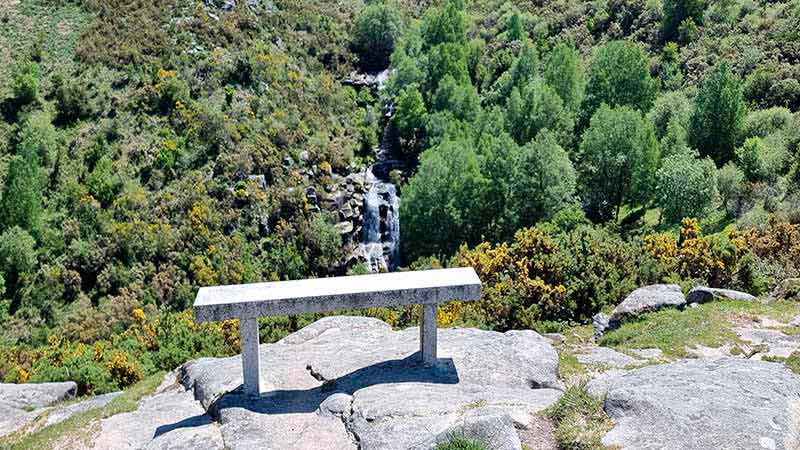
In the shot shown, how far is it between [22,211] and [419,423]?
110 ft

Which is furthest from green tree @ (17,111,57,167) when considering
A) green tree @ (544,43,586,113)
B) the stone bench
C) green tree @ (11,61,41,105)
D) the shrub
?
the shrub

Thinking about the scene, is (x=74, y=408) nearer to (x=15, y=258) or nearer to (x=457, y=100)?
(x=15, y=258)

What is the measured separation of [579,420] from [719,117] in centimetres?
3468

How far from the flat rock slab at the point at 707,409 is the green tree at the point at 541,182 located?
87.2ft

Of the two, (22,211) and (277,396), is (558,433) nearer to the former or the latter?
(277,396)

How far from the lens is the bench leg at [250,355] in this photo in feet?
44.2

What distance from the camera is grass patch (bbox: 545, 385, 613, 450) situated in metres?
11.2

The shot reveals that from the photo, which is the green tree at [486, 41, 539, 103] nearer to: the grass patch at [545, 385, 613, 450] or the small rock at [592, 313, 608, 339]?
the small rock at [592, 313, 608, 339]

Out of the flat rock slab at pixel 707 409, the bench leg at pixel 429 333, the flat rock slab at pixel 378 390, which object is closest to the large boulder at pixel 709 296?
the flat rock slab at pixel 378 390

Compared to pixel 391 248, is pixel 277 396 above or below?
above

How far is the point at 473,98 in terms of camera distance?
51.9 m

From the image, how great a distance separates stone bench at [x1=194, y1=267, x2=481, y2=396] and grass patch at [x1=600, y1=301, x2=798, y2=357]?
6.63 metres

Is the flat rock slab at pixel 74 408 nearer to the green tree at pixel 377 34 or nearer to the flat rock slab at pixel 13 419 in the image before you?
the flat rock slab at pixel 13 419

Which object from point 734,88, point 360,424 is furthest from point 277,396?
point 734,88
